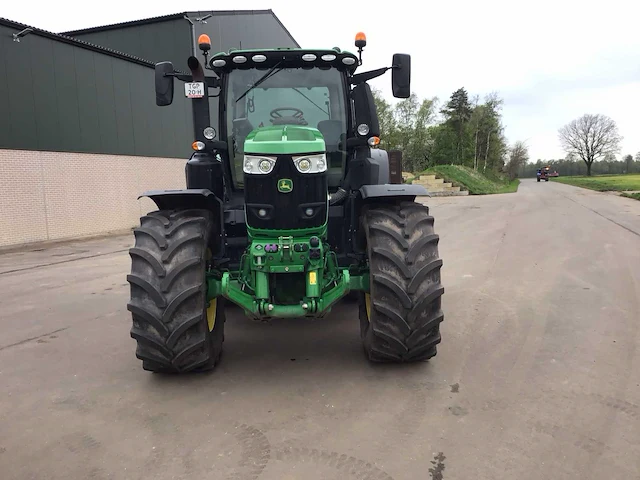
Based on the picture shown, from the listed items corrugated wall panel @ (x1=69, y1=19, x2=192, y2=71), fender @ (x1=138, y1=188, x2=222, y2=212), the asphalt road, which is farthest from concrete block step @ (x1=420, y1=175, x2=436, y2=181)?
fender @ (x1=138, y1=188, x2=222, y2=212)

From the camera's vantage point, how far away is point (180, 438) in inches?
116

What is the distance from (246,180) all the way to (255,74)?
1308 mm

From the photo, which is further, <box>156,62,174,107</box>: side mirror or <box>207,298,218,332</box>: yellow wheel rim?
<box>156,62,174,107</box>: side mirror

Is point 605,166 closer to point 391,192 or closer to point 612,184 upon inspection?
point 612,184

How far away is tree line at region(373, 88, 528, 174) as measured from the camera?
5303 centimetres

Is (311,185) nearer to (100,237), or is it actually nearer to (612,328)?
(612,328)

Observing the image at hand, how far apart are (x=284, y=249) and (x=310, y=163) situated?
26.3 inches

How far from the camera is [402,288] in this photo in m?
3.56

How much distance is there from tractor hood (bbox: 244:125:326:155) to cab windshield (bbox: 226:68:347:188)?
0.66 metres

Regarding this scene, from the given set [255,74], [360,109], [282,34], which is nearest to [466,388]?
[360,109]

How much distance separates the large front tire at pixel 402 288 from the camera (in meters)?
3.58

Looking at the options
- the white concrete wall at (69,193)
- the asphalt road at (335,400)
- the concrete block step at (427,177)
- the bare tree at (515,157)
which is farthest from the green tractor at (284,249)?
the bare tree at (515,157)

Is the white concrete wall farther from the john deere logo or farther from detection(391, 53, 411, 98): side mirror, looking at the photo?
detection(391, 53, 411, 98): side mirror

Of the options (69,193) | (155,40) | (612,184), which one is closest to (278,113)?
(69,193)
